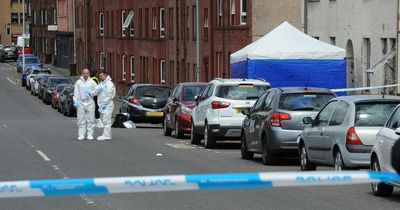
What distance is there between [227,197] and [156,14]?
45580mm

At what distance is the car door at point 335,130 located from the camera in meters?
15.4

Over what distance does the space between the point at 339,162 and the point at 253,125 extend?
4.74m

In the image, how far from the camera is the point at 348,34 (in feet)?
114

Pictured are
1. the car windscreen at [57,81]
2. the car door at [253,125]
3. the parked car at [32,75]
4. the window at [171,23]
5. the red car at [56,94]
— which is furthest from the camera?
the parked car at [32,75]

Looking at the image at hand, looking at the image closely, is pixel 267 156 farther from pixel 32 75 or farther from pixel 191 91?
pixel 32 75

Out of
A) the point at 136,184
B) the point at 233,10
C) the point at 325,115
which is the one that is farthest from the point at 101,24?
the point at 136,184

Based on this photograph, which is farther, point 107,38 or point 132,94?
point 107,38

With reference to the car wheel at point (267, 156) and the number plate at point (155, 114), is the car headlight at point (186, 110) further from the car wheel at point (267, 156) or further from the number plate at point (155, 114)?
the car wheel at point (267, 156)

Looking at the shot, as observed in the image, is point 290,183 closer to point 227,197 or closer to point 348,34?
point 227,197

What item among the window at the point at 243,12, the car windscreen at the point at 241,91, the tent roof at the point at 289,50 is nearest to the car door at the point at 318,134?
the car windscreen at the point at 241,91

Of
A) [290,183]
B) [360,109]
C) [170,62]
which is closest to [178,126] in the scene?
[360,109]

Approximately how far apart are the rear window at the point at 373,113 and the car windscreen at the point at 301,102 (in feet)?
10.3

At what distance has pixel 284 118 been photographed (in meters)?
18.6

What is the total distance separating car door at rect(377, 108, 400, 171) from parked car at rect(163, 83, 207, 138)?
14.7 m
